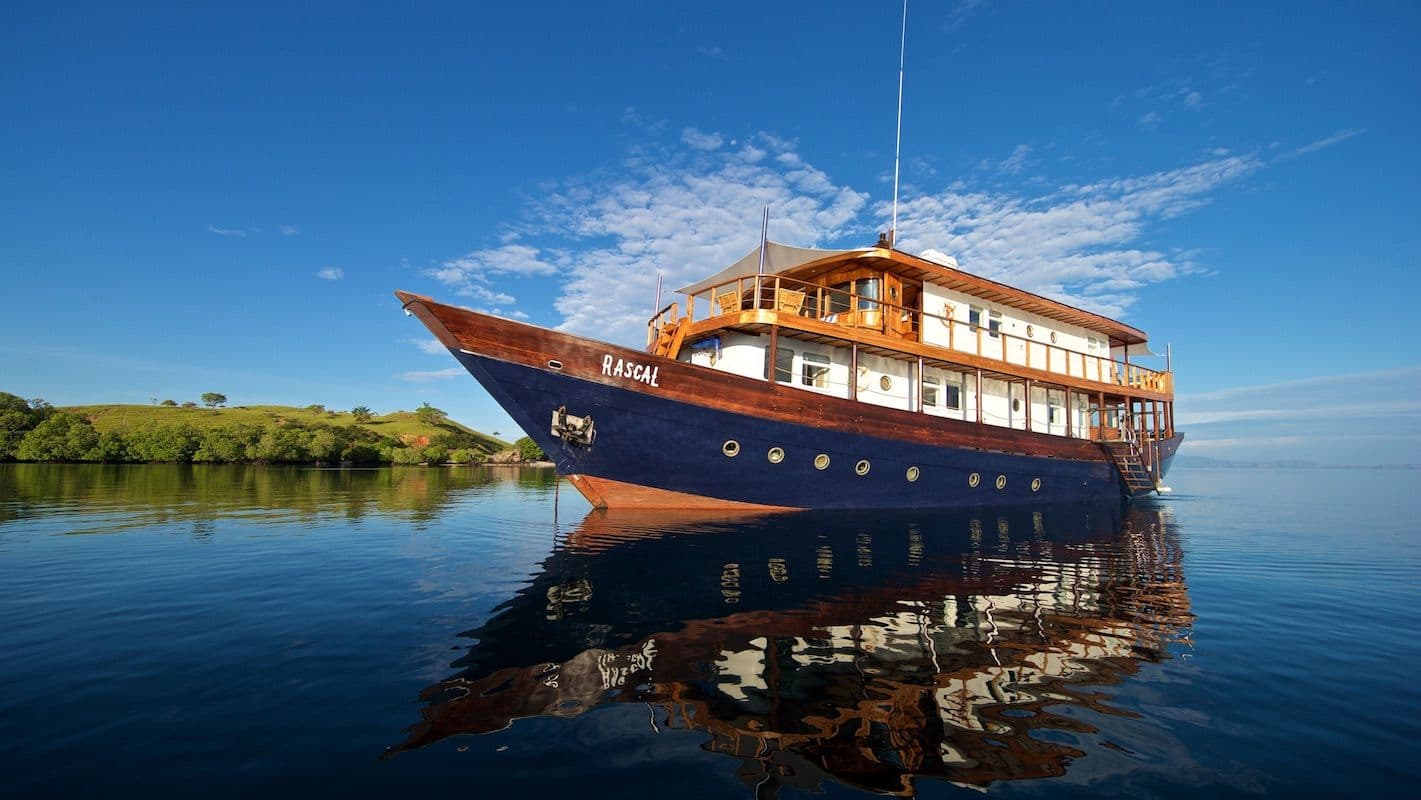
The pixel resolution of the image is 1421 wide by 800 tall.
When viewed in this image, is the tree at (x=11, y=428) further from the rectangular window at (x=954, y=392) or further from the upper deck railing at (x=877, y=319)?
the rectangular window at (x=954, y=392)

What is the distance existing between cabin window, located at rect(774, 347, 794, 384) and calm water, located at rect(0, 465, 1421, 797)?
6610 mm

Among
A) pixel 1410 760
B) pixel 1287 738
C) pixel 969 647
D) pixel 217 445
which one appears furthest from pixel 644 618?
pixel 217 445

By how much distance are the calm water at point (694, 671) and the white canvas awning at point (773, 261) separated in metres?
9.76

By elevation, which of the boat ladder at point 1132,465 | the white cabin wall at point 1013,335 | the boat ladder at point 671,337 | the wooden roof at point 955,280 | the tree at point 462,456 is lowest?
the tree at point 462,456

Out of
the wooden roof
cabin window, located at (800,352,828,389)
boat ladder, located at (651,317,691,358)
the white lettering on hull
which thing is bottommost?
the white lettering on hull

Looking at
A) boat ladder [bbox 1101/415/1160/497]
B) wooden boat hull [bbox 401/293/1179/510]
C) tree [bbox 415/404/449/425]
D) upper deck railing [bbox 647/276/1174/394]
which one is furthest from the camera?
tree [bbox 415/404/449/425]

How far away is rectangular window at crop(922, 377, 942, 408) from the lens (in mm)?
19016

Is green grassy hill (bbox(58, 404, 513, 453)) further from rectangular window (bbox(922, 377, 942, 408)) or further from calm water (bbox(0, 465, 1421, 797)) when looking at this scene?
rectangular window (bbox(922, 377, 942, 408))

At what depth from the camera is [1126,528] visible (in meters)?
15.7

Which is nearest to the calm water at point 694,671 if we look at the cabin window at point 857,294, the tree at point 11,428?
the cabin window at point 857,294

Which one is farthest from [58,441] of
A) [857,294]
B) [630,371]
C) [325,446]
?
[857,294]

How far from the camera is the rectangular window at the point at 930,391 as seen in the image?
1902 centimetres

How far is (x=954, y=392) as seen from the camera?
19922 millimetres

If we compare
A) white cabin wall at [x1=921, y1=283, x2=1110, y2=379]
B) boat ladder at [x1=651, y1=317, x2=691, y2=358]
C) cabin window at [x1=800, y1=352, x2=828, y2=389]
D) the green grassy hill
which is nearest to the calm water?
cabin window at [x1=800, y1=352, x2=828, y2=389]
